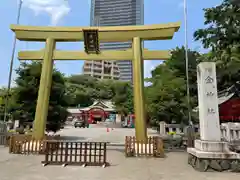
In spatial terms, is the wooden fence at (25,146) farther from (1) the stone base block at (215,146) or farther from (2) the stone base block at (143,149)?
(1) the stone base block at (215,146)

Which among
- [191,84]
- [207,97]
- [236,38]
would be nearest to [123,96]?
[191,84]

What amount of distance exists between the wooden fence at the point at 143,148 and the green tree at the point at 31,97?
8.54 m

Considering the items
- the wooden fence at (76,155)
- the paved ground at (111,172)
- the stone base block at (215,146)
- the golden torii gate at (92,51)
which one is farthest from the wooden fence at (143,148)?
the stone base block at (215,146)

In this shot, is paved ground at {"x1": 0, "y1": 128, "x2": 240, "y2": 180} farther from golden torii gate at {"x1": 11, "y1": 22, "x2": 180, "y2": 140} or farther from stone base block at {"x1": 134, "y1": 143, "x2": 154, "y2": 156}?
golden torii gate at {"x1": 11, "y1": 22, "x2": 180, "y2": 140}

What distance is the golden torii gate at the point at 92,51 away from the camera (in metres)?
11.2

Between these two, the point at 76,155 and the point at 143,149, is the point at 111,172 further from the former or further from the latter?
the point at 143,149

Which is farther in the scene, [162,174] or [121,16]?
[121,16]

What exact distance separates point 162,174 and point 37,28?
388 inches

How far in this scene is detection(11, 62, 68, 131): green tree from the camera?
54.7 feet

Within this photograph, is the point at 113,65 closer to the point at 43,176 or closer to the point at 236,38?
the point at 236,38

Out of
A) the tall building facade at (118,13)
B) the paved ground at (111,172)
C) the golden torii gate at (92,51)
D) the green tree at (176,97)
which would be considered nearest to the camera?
the paved ground at (111,172)

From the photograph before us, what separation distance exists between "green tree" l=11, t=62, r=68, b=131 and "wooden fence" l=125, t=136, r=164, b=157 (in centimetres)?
854

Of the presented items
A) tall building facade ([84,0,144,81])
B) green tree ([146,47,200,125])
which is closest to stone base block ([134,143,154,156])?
green tree ([146,47,200,125])

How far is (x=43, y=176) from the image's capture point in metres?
6.38
